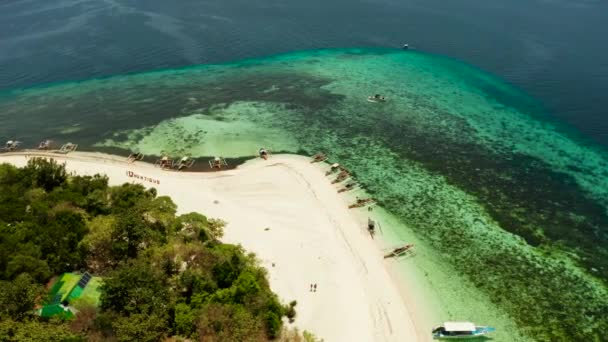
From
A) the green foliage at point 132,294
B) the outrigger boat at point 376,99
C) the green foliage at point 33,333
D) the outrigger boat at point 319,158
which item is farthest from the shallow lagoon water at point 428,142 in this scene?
the green foliage at point 33,333

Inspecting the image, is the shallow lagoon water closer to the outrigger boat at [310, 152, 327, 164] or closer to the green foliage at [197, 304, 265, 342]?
the outrigger boat at [310, 152, 327, 164]

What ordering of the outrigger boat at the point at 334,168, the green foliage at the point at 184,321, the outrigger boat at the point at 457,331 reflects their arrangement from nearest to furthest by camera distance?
the green foliage at the point at 184,321, the outrigger boat at the point at 457,331, the outrigger boat at the point at 334,168

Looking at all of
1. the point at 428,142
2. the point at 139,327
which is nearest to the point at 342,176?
the point at 428,142

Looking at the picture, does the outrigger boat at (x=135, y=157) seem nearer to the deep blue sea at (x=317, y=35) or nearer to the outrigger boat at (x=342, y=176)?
the outrigger boat at (x=342, y=176)

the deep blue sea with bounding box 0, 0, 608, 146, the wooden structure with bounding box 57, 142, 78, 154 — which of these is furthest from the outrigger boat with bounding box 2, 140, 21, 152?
the deep blue sea with bounding box 0, 0, 608, 146

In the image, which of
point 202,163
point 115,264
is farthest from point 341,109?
point 115,264

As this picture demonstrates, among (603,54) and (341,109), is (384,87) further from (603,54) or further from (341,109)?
(603,54)

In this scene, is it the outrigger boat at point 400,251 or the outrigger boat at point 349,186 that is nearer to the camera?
the outrigger boat at point 400,251
